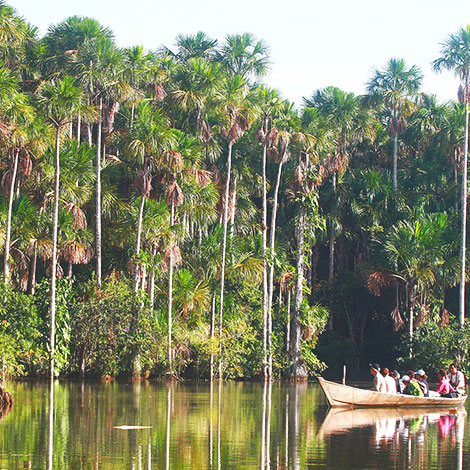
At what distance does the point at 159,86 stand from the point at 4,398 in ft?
85.9

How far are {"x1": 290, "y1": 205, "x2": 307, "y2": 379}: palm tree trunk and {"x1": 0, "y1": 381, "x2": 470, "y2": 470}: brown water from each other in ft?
51.6

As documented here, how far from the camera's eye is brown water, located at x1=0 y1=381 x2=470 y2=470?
15008 millimetres

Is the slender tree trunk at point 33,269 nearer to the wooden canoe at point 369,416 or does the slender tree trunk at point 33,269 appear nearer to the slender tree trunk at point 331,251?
the wooden canoe at point 369,416

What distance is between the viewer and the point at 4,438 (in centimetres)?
1720

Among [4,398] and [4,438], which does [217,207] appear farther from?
[4,438]

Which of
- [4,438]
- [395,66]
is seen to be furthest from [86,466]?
[395,66]

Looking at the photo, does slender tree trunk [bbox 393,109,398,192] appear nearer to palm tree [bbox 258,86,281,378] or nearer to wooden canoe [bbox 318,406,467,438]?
palm tree [bbox 258,86,281,378]

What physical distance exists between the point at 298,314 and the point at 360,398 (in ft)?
65.3

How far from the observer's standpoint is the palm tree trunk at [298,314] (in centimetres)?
4656

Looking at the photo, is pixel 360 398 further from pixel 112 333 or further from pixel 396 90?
pixel 396 90

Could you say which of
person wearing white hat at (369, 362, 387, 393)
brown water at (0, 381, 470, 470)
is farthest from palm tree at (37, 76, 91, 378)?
person wearing white hat at (369, 362, 387, 393)

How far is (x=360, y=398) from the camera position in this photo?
27.2m

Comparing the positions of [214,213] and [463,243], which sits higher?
Result: [214,213]

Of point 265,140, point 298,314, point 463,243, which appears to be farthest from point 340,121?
point 298,314
